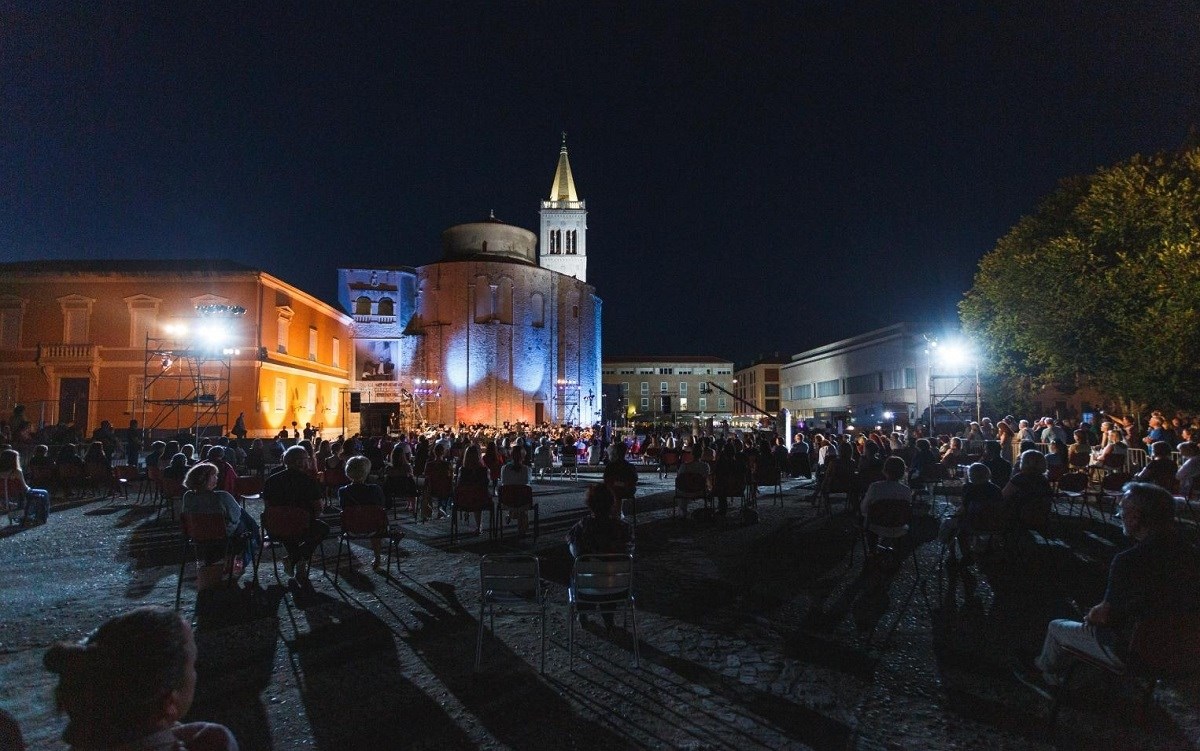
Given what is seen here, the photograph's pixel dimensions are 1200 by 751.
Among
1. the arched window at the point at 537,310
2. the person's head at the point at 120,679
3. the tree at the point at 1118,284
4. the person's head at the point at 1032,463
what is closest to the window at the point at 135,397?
the arched window at the point at 537,310

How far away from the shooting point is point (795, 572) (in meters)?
6.61

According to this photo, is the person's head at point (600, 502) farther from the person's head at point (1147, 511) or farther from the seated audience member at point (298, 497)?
the person's head at point (1147, 511)

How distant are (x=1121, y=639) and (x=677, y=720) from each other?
2267mm

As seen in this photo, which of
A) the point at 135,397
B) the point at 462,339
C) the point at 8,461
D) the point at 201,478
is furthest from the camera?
the point at 462,339

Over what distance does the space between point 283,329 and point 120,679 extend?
103ft

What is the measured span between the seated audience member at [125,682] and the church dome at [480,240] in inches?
1754

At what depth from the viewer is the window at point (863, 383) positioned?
132 ft

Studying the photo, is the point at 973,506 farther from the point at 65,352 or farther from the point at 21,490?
the point at 65,352

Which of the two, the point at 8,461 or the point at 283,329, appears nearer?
the point at 8,461

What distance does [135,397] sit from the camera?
25.4m

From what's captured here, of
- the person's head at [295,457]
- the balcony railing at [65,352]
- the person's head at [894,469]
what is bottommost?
the person's head at [894,469]

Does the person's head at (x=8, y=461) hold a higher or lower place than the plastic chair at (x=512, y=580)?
higher

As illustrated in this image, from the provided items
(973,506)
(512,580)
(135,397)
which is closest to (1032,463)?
(973,506)

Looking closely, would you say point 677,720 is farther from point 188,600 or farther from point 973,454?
point 973,454
